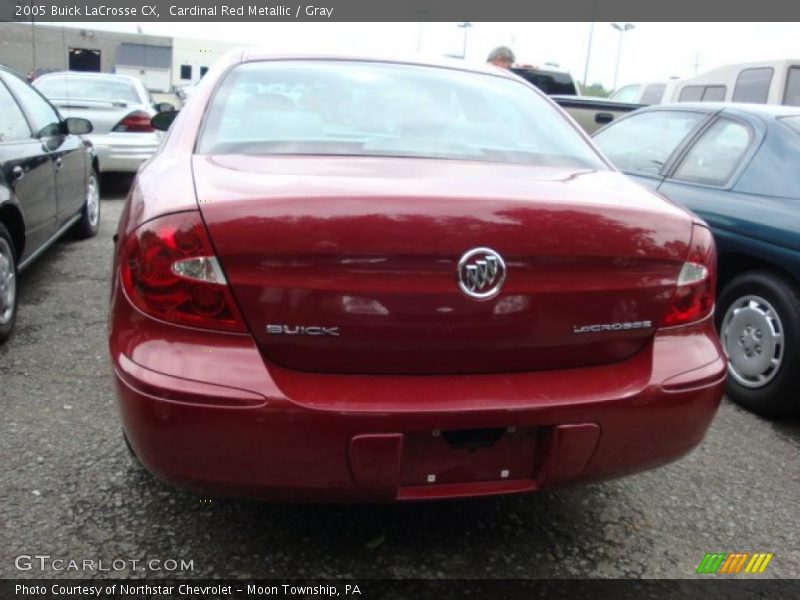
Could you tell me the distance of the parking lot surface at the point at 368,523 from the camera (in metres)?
2.18

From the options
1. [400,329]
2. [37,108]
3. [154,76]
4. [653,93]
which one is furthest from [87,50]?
[400,329]

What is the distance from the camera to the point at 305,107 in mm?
2523

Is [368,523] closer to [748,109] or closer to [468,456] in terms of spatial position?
[468,456]

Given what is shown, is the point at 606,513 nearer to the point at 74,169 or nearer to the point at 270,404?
the point at 270,404

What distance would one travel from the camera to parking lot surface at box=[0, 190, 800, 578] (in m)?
2.18

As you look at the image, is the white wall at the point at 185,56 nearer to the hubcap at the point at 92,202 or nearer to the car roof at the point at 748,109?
the hubcap at the point at 92,202

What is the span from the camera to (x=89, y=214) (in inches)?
245

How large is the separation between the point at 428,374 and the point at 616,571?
0.93 meters

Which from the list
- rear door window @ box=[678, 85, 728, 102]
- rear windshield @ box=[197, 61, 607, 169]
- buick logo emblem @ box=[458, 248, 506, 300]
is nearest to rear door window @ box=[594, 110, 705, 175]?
rear windshield @ box=[197, 61, 607, 169]

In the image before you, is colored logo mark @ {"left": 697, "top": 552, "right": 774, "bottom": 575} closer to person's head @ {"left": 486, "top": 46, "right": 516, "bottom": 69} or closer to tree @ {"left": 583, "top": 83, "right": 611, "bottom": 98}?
person's head @ {"left": 486, "top": 46, "right": 516, "bottom": 69}

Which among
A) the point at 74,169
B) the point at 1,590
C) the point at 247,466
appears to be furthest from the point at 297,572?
the point at 74,169

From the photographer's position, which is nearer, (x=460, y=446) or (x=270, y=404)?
(x=270, y=404)

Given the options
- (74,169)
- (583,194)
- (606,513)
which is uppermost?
(583,194)

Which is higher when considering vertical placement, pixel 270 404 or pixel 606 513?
pixel 270 404
